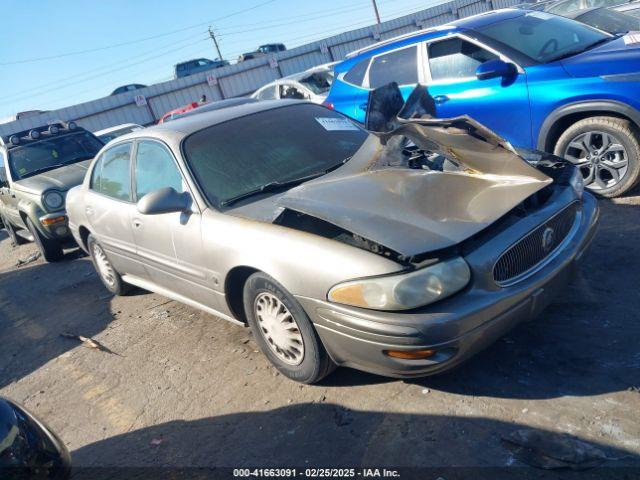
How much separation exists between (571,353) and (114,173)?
3781 millimetres

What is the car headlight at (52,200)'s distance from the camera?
7.20 m

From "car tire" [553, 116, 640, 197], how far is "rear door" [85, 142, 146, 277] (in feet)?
12.5

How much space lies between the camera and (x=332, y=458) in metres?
2.57

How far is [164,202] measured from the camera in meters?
3.43

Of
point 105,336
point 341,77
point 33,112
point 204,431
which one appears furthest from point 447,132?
point 33,112

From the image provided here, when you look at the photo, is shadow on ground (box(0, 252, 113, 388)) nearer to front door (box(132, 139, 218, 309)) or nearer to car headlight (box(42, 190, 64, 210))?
car headlight (box(42, 190, 64, 210))

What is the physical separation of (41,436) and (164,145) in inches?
86.2

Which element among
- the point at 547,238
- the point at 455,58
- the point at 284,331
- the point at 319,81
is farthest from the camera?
the point at 319,81

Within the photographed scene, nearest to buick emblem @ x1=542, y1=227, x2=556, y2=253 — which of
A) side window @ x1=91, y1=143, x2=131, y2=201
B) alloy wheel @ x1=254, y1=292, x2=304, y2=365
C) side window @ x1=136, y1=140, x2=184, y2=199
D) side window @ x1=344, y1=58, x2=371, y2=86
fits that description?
alloy wheel @ x1=254, y1=292, x2=304, y2=365

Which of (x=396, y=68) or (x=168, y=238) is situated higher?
(x=396, y=68)

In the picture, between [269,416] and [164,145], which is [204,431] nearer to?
[269,416]

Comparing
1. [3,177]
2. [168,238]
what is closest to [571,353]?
[168,238]

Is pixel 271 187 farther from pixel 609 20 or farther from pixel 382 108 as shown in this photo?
pixel 609 20

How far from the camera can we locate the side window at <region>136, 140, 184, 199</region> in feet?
12.3
